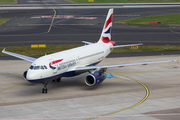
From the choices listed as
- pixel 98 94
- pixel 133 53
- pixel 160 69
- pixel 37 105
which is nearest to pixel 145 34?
pixel 133 53

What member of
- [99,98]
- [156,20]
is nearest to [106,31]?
[99,98]

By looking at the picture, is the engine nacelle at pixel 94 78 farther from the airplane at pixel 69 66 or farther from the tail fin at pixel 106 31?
the tail fin at pixel 106 31

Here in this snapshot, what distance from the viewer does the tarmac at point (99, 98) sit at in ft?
93.8

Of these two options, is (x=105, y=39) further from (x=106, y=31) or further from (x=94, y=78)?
(x=94, y=78)

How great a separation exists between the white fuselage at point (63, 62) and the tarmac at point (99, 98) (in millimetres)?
2517

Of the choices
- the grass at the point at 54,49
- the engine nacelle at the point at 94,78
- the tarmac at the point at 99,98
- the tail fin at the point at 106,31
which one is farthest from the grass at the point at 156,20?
the engine nacelle at the point at 94,78

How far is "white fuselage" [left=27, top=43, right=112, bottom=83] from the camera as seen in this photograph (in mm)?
34044

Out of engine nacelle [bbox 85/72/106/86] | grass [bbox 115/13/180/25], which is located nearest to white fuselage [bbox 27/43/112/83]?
engine nacelle [bbox 85/72/106/86]

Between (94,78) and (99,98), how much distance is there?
3.45 meters

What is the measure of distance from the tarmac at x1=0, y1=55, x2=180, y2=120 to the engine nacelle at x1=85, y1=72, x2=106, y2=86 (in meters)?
1.07

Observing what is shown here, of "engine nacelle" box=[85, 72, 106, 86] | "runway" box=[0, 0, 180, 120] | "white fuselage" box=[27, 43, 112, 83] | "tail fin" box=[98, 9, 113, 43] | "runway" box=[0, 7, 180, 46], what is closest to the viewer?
"runway" box=[0, 0, 180, 120]

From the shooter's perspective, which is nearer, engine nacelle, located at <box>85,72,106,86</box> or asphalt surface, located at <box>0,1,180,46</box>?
engine nacelle, located at <box>85,72,106,86</box>

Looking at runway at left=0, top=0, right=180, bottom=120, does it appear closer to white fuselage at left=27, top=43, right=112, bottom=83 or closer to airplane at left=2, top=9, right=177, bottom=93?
airplane at left=2, top=9, right=177, bottom=93

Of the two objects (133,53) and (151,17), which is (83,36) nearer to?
(133,53)
